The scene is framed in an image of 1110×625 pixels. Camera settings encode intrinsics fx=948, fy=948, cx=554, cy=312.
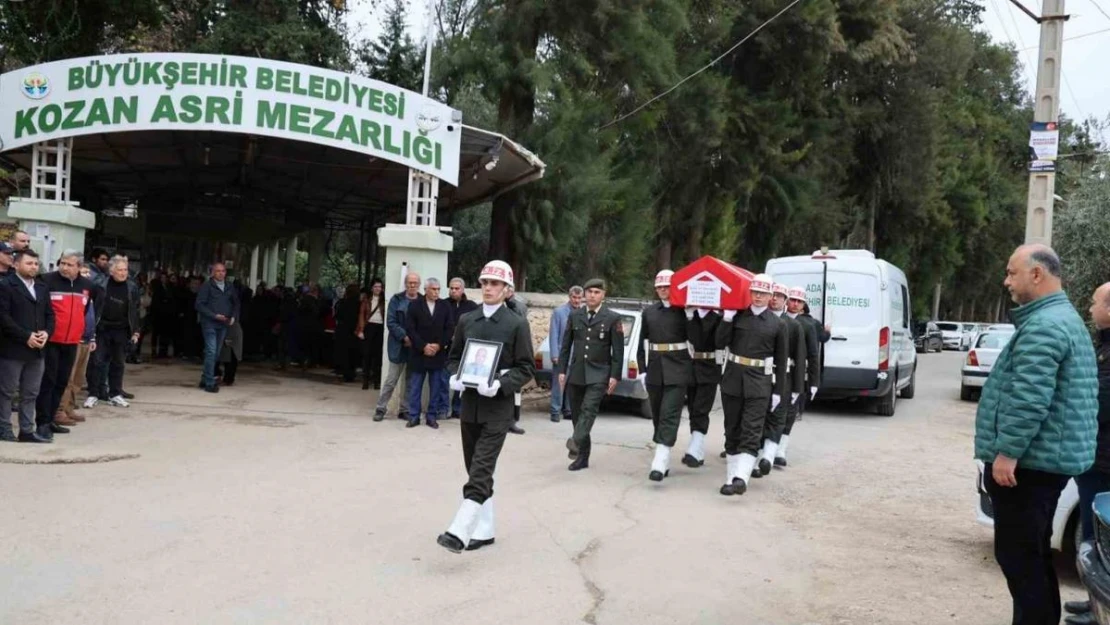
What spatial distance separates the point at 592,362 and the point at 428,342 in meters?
2.82

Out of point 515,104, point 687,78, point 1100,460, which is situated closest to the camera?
point 1100,460

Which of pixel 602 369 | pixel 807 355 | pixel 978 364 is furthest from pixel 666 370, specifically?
pixel 978 364

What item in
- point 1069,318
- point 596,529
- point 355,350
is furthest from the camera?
point 355,350

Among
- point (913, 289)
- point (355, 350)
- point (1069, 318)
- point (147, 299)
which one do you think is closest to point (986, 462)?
point (1069, 318)

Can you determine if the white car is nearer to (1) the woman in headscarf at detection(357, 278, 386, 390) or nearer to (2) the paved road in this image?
(2) the paved road

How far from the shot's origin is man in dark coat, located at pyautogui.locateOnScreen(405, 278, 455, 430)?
11680mm

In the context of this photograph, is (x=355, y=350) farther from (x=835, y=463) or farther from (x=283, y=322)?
(x=835, y=463)

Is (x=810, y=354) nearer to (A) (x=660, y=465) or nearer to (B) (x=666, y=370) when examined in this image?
(B) (x=666, y=370)

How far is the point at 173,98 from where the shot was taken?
11.7m

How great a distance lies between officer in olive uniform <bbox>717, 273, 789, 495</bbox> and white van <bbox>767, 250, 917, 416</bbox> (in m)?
6.72

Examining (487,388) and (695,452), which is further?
(695,452)

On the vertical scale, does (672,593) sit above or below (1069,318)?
below

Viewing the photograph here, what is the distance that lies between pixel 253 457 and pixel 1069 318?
724 centimetres

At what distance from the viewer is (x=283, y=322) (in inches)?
706
